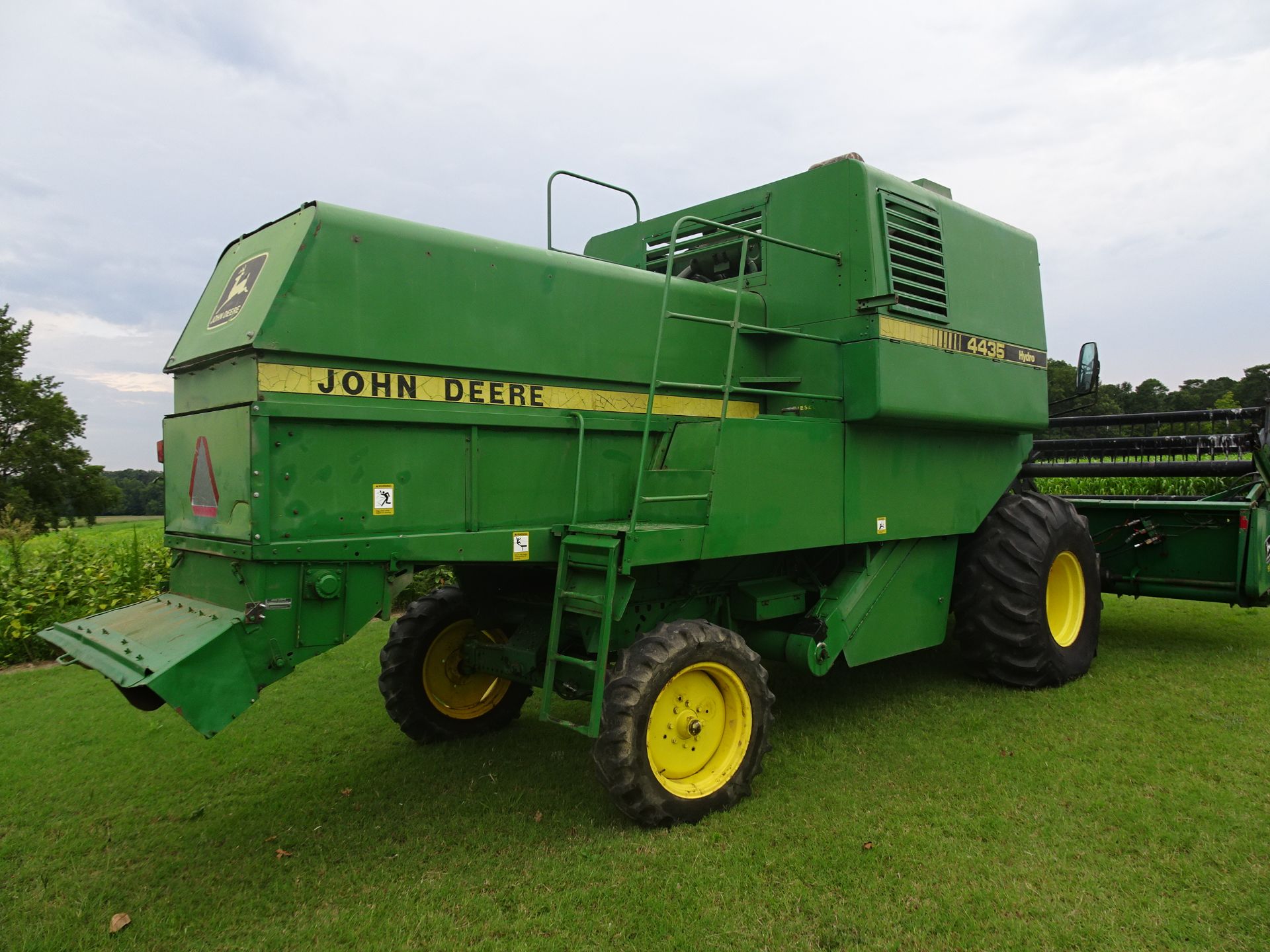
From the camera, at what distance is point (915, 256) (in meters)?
5.51

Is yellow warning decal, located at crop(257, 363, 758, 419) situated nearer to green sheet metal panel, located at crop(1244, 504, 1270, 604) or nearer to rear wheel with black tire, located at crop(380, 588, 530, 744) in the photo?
rear wheel with black tire, located at crop(380, 588, 530, 744)

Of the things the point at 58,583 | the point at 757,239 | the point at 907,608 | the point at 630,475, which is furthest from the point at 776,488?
the point at 58,583

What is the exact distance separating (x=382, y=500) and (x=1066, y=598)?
5.31 metres

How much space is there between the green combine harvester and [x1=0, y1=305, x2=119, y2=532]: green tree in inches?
1395

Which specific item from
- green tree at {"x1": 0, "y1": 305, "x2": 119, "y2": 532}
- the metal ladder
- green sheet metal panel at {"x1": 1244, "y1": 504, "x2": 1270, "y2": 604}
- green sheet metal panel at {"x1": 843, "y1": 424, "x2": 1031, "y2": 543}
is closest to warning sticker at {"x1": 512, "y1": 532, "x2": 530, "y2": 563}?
the metal ladder

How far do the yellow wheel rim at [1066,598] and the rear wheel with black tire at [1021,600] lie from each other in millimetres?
10

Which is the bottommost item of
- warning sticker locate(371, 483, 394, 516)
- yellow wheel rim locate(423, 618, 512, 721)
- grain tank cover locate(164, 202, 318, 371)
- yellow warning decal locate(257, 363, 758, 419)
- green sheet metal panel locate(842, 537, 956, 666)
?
yellow wheel rim locate(423, 618, 512, 721)

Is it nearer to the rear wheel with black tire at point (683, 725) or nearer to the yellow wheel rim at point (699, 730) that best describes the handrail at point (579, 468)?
the rear wheel with black tire at point (683, 725)

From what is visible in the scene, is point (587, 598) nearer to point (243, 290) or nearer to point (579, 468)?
point (579, 468)

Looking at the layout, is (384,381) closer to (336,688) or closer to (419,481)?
(419,481)

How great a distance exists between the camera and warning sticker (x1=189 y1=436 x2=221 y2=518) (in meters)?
3.84

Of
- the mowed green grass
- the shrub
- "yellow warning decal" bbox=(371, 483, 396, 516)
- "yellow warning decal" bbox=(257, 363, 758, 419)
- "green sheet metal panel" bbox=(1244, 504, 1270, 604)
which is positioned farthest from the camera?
the shrub

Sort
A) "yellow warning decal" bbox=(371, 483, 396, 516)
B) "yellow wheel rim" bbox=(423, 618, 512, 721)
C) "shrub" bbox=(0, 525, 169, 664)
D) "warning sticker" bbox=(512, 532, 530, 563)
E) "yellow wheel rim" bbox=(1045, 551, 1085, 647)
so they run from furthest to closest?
"shrub" bbox=(0, 525, 169, 664) < "yellow wheel rim" bbox=(1045, 551, 1085, 647) < "yellow wheel rim" bbox=(423, 618, 512, 721) < "warning sticker" bbox=(512, 532, 530, 563) < "yellow warning decal" bbox=(371, 483, 396, 516)

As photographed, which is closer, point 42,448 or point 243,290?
point 243,290
